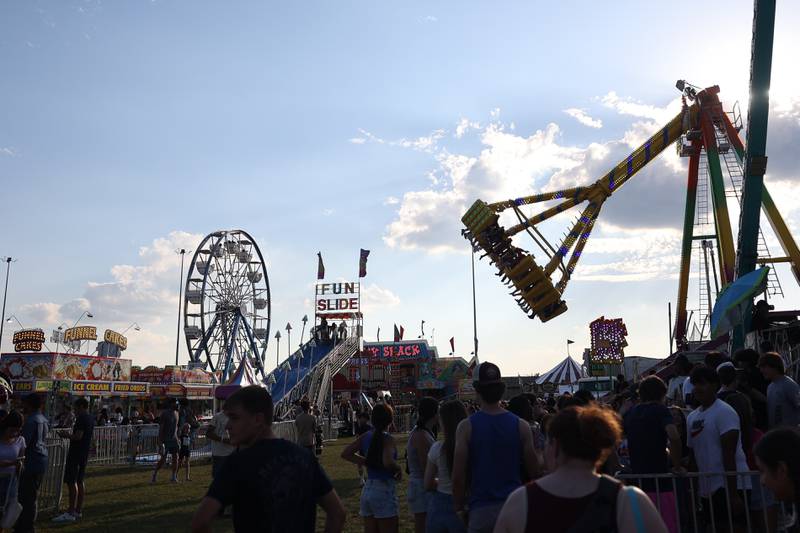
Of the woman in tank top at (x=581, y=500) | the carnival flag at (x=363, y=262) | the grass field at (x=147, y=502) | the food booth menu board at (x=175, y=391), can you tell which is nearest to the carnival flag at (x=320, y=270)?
the carnival flag at (x=363, y=262)

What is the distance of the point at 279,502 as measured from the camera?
310 cm

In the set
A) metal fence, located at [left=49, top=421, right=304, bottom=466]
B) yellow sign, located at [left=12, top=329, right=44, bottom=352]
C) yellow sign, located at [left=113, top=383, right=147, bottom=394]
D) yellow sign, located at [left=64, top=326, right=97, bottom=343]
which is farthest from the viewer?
yellow sign, located at [left=64, top=326, right=97, bottom=343]

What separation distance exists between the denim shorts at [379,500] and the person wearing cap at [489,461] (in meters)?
1.56

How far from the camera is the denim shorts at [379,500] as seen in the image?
5895 mm

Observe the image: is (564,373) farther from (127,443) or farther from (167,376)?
(127,443)

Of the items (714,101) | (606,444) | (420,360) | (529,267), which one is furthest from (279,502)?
(420,360)

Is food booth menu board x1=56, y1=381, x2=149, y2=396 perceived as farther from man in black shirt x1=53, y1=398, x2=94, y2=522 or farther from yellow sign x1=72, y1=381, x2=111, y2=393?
man in black shirt x1=53, y1=398, x2=94, y2=522

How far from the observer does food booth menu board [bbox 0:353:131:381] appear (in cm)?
2912

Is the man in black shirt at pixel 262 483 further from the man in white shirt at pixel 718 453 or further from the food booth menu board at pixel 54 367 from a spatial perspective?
the food booth menu board at pixel 54 367

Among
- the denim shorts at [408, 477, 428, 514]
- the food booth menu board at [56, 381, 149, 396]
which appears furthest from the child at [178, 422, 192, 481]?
the food booth menu board at [56, 381, 149, 396]

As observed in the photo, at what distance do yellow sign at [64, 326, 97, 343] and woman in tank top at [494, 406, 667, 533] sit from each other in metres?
46.7

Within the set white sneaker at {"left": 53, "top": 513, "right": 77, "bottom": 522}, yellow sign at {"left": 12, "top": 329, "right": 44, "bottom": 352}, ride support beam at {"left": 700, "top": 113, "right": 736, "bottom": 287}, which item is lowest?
white sneaker at {"left": 53, "top": 513, "right": 77, "bottom": 522}

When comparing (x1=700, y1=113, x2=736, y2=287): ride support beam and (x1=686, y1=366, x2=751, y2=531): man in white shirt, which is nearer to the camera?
(x1=686, y1=366, x2=751, y2=531): man in white shirt

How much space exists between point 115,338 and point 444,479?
4209 centimetres
